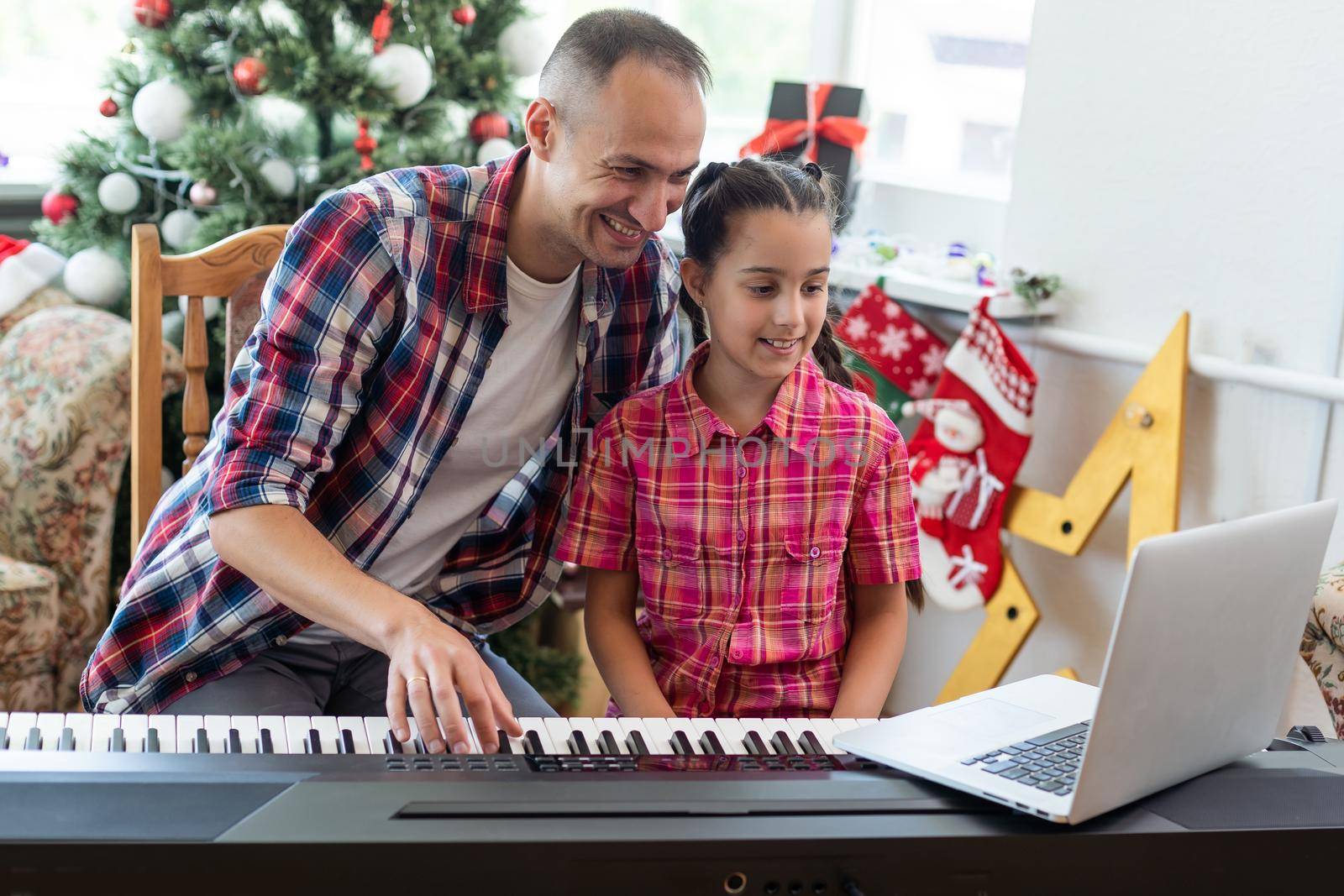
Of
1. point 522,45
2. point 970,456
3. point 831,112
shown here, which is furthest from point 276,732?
point 831,112

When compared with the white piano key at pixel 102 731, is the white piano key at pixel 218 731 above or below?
below

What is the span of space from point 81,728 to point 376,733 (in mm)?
224

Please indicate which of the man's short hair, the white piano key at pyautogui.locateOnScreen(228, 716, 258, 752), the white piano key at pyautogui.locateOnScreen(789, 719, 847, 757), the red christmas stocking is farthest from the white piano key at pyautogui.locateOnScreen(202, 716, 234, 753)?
the red christmas stocking

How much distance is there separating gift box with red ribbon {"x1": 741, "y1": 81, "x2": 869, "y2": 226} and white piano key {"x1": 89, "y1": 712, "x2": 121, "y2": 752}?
1.69 meters

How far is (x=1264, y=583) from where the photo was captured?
94 cm

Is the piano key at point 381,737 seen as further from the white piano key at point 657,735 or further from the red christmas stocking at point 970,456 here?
the red christmas stocking at point 970,456

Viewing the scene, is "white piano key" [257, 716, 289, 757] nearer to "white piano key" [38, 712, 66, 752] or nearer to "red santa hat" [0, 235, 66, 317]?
"white piano key" [38, 712, 66, 752]

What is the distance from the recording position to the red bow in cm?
242

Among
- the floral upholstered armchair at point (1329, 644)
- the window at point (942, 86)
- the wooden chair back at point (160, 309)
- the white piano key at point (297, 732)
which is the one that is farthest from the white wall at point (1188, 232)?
the white piano key at point (297, 732)

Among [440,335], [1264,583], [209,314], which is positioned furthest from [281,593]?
[209,314]

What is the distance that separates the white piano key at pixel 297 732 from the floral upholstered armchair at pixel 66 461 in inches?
52.5

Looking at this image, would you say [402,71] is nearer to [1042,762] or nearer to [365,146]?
[365,146]

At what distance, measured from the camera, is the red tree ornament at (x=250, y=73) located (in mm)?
2203

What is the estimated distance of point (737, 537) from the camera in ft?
4.76
